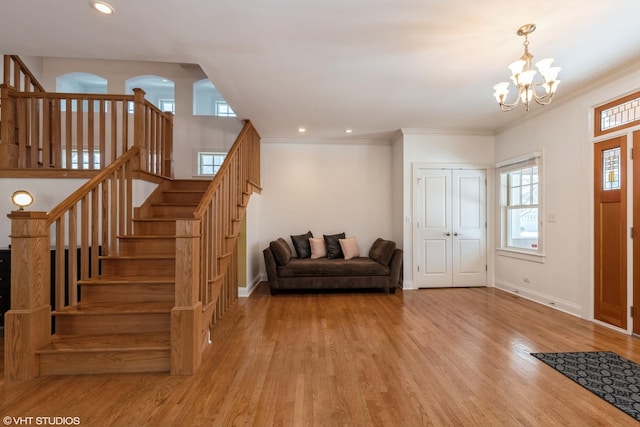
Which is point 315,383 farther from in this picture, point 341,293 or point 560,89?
point 560,89

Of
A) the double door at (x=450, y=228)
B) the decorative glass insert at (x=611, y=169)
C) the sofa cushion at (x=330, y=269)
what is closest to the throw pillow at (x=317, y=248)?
the sofa cushion at (x=330, y=269)

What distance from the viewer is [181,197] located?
3.98 metres

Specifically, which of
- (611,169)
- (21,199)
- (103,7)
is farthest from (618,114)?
(21,199)

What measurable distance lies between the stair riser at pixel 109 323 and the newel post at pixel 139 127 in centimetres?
170

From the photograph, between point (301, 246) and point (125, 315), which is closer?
point (125, 315)

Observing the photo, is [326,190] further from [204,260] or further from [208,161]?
[204,260]

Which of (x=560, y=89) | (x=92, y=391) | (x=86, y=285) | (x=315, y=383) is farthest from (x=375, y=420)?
(x=560, y=89)

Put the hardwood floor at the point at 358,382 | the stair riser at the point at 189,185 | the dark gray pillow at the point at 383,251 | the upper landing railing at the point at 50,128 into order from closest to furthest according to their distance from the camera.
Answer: the hardwood floor at the point at 358,382 → the upper landing railing at the point at 50,128 → the stair riser at the point at 189,185 → the dark gray pillow at the point at 383,251

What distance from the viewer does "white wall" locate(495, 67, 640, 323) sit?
10.9 feet

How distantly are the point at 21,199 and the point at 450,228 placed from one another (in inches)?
217

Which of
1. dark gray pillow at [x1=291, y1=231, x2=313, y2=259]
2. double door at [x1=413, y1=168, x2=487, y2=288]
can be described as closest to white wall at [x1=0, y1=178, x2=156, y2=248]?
dark gray pillow at [x1=291, y1=231, x2=313, y2=259]

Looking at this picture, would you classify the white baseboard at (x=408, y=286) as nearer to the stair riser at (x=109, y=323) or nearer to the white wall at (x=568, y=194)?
the white wall at (x=568, y=194)

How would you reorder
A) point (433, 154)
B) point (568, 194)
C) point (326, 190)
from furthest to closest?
→ point (326, 190), point (433, 154), point (568, 194)

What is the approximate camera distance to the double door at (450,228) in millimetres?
4883
